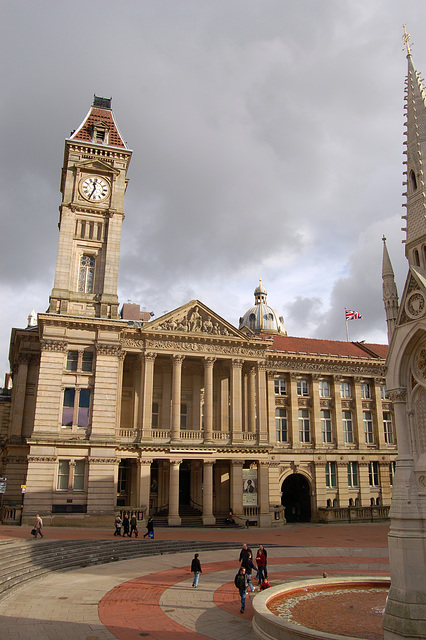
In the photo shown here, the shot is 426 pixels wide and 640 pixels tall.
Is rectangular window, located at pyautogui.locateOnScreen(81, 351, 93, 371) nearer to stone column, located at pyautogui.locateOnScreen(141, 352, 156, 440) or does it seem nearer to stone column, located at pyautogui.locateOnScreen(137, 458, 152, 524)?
stone column, located at pyautogui.locateOnScreen(141, 352, 156, 440)

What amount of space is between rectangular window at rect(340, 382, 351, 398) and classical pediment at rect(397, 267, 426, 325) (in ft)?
141

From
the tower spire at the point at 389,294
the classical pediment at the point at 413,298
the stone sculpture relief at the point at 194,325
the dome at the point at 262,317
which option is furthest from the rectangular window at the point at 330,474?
the dome at the point at 262,317

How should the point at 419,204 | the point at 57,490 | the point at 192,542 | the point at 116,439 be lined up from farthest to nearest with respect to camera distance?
the point at 116,439 → the point at 57,490 → the point at 192,542 → the point at 419,204

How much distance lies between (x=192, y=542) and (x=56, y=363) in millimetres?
18295

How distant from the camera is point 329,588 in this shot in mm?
19641

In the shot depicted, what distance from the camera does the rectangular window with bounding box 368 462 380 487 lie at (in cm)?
5597

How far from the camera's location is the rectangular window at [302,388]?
55719mm

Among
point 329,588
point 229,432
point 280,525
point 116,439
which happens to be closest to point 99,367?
point 116,439

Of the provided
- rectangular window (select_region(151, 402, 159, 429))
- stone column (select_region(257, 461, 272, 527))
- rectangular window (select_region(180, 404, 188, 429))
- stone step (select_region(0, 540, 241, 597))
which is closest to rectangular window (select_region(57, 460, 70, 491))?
rectangular window (select_region(151, 402, 159, 429))

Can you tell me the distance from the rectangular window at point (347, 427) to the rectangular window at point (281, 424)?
7.02 meters

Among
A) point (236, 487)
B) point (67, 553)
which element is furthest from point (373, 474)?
point (67, 553)

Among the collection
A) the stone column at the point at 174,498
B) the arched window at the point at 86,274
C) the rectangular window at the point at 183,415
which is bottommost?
the stone column at the point at 174,498

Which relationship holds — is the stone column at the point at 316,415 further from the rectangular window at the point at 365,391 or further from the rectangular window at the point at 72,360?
the rectangular window at the point at 72,360

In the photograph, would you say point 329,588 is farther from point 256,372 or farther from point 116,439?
point 256,372
